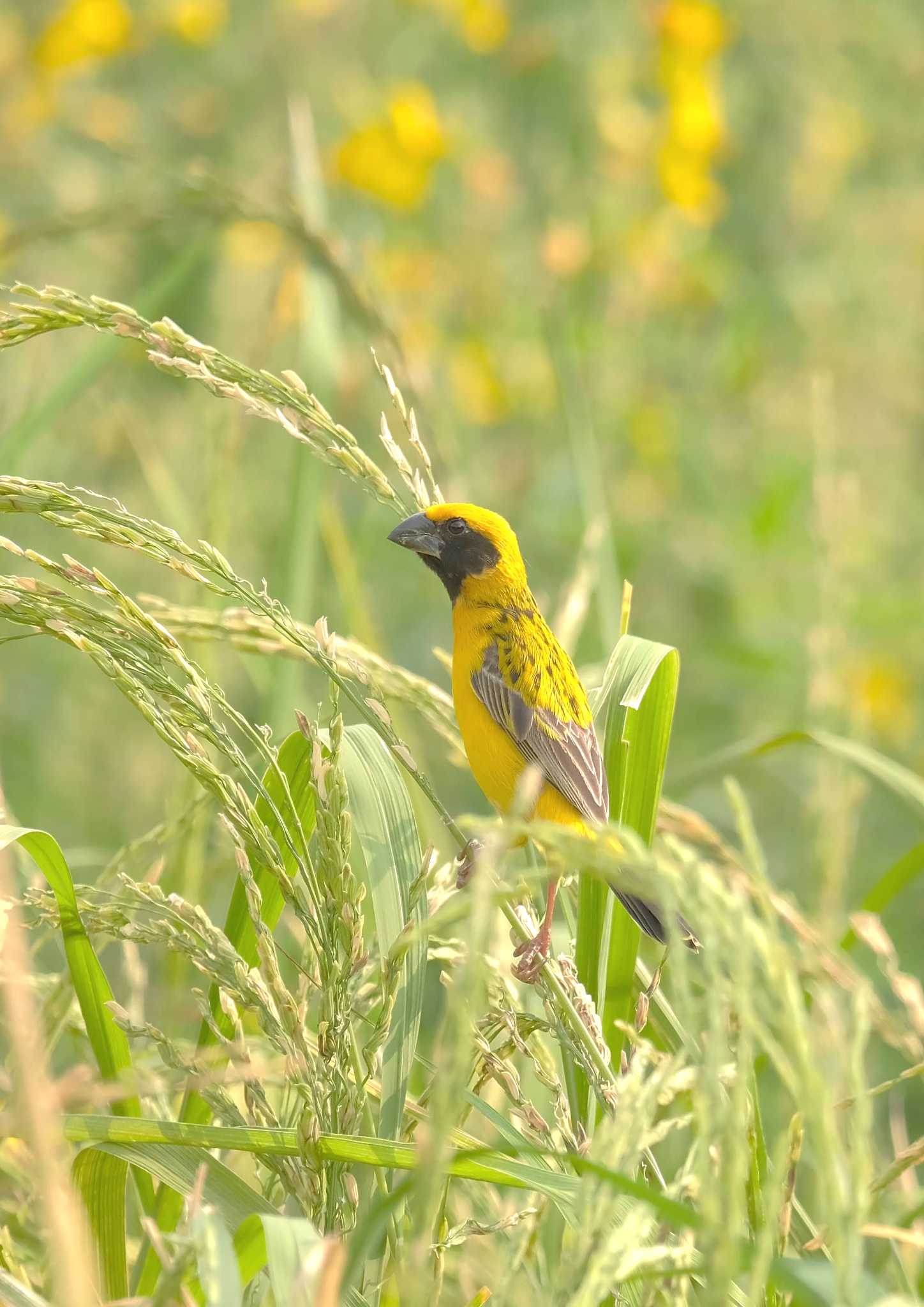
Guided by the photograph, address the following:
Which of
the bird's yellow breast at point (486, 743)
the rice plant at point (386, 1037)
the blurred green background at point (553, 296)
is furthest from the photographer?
the blurred green background at point (553, 296)

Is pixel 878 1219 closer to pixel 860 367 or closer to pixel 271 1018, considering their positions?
pixel 271 1018

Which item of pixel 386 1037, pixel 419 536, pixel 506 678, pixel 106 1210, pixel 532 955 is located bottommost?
pixel 106 1210

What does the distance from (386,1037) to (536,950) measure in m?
0.33

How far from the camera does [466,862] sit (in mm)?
2609

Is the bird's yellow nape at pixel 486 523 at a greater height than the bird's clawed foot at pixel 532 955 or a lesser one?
greater

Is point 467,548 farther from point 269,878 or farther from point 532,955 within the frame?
point 269,878

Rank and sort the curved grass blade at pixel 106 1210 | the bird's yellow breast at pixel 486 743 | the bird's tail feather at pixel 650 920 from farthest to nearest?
the bird's yellow breast at pixel 486 743, the bird's tail feather at pixel 650 920, the curved grass blade at pixel 106 1210

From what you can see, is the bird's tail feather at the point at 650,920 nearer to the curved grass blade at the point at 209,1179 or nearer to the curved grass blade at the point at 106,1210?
the curved grass blade at the point at 209,1179

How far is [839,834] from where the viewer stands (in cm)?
327

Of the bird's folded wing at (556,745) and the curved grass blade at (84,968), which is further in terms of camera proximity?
the bird's folded wing at (556,745)

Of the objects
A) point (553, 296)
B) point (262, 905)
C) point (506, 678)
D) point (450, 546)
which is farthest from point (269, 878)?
point (553, 296)

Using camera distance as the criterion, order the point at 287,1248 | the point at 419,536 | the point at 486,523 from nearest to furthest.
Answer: the point at 287,1248 → the point at 419,536 → the point at 486,523

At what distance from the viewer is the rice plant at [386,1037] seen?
1.12 m

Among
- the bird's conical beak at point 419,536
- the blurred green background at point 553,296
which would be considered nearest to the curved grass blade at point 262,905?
the bird's conical beak at point 419,536
